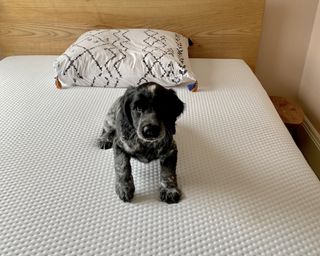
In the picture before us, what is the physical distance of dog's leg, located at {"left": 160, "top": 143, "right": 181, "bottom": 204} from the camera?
0.95 meters

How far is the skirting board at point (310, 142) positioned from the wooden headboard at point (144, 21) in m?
0.56

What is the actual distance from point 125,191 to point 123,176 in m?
0.06

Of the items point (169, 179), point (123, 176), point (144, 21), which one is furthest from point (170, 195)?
point (144, 21)

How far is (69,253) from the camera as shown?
2.51ft

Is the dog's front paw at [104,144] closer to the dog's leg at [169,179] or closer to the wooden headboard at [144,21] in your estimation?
the dog's leg at [169,179]

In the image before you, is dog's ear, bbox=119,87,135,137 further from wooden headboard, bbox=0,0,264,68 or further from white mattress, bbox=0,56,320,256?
wooden headboard, bbox=0,0,264,68

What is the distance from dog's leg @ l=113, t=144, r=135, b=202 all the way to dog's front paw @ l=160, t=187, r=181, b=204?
10cm

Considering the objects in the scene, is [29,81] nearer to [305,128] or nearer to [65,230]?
[65,230]

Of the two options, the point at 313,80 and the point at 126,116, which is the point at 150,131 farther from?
the point at 313,80

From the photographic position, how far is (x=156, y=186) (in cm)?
102

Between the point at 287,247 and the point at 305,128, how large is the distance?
57.0 inches

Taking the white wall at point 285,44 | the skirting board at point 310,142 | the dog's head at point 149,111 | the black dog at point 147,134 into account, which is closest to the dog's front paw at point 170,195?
the black dog at point 147,134

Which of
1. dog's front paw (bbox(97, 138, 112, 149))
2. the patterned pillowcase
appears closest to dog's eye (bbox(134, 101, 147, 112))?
dog's front paw (bbox(97, 138, 112, 149))

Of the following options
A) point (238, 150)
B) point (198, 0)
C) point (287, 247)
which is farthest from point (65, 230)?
point (198, 0)
